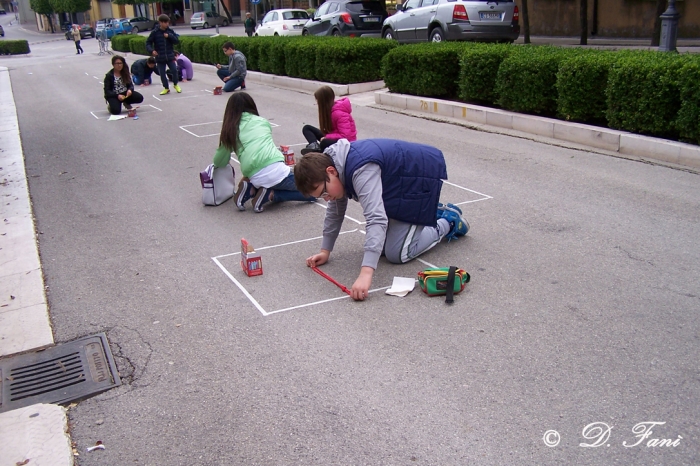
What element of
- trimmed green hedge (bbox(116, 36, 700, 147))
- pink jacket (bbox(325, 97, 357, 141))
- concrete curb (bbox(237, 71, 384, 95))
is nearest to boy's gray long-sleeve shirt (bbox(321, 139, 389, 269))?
pink jacket (bbox(325, 97, 357, 141))

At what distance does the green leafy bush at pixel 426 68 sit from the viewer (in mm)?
13523

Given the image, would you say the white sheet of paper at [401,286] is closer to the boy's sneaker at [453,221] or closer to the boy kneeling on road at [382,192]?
the boy kneeling on road at [382,192]

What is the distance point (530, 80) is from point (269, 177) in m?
5.60

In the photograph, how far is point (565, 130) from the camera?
33.7 feet

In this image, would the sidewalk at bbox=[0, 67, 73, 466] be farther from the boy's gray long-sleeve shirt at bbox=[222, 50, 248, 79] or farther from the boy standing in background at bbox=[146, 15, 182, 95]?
the boy standing in background at bbox=[146, 15, 182, 95]

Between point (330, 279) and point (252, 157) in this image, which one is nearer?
point (330, 279)

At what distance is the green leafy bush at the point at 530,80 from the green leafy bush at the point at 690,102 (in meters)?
2.42

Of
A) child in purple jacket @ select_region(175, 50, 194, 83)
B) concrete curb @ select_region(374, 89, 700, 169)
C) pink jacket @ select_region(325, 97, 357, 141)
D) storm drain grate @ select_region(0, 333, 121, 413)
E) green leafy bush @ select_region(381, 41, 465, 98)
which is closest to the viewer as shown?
storm drain grate @ select_region(0, 333, 121, 413)

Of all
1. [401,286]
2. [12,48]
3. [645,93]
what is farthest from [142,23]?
[401,286]

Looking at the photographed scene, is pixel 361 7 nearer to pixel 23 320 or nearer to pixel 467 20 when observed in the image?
pixel 467 20

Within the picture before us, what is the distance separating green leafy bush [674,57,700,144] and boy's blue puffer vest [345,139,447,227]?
461 cm

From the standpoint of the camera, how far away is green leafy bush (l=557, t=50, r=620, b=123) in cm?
1012

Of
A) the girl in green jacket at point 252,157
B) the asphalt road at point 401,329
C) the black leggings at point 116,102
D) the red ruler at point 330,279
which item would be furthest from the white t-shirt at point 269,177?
the black leggings at point 116,102

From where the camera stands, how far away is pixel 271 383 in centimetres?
413
